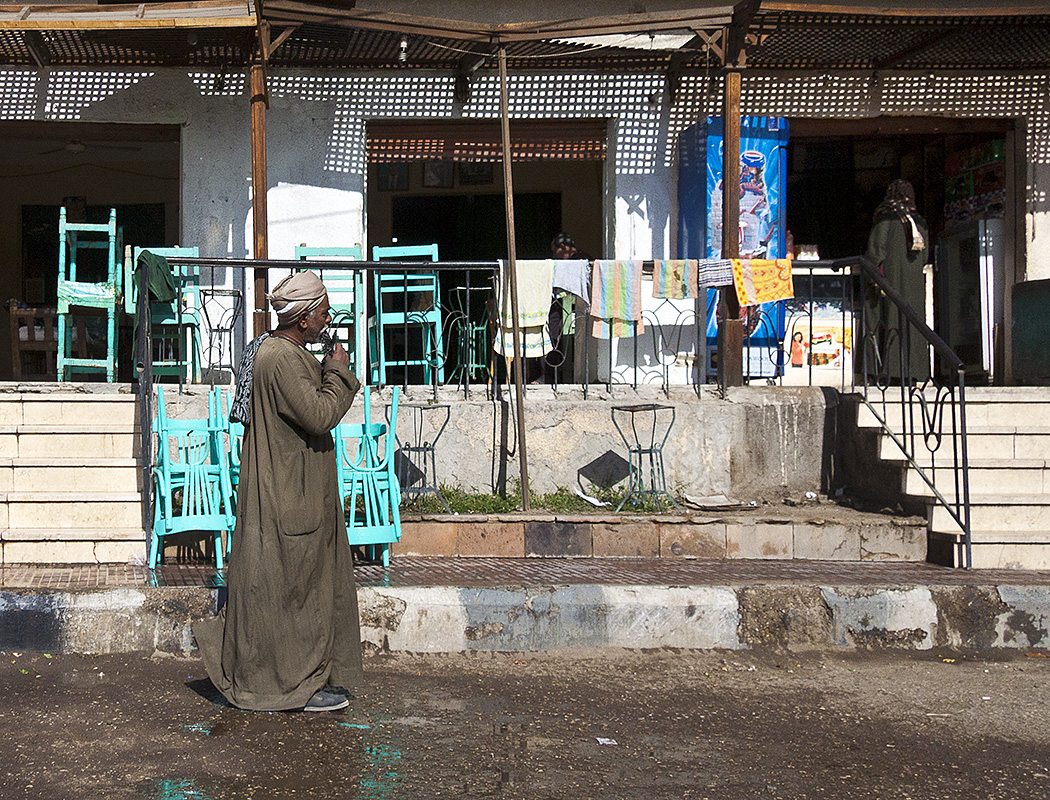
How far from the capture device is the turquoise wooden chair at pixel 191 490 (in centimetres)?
589

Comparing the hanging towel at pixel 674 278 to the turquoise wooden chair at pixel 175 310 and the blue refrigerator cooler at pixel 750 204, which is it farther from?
the turquoise wooden chair at pixel 175 310

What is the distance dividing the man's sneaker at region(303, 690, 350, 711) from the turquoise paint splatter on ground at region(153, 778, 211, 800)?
764 millimetres

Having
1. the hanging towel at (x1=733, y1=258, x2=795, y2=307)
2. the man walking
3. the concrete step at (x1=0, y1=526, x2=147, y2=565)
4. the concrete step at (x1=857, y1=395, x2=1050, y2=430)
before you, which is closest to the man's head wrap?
the man walking

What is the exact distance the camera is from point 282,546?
13.7 feet

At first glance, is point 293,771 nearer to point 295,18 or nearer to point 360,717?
point 360,717

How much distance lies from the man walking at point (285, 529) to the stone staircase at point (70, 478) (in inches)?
89.1

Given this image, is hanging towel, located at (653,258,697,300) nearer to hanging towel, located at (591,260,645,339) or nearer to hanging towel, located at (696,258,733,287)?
hanging towel, located at (696,258,733,287)

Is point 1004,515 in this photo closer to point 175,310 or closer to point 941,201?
point 941,201

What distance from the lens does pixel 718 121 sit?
9.22 m

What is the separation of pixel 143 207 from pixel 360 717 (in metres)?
10.2

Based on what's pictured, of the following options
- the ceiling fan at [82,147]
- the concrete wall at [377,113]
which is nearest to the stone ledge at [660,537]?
the concrete wall at [377,113]

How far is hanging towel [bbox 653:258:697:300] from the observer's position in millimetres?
7789

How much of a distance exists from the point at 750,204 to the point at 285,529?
6.20 metres

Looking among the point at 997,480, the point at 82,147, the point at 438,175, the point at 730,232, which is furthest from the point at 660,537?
the point at 82,147
